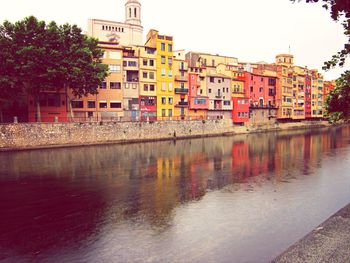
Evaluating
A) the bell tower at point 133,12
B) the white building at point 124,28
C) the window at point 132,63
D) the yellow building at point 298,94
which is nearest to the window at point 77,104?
the window at point 132,63

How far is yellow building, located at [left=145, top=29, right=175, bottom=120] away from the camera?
66562 millimetres

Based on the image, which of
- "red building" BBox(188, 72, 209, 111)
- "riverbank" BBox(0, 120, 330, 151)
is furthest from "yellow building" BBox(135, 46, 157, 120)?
"red building" BBox(188, 72, 209, 111)

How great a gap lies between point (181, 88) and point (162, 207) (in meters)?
54.7

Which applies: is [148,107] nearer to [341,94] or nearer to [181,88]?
[181,88]

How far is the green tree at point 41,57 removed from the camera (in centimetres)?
4278

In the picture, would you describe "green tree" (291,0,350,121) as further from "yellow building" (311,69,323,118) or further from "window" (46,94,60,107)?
"yellow building" (311,69,323,118)

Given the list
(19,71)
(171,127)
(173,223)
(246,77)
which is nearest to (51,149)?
(19,71)

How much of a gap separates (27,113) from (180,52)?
52636mm

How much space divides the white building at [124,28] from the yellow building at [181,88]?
22.3m

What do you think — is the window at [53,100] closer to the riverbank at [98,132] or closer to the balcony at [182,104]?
the riverbank at [98,132]

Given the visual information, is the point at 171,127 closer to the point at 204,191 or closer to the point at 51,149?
the point at 51,149

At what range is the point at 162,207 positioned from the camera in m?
17.8

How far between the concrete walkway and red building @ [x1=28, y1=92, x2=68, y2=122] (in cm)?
4963

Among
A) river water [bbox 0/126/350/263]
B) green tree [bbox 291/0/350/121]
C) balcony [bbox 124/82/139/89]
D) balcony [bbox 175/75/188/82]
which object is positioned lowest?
river water [bbox 0/126/350/263]
